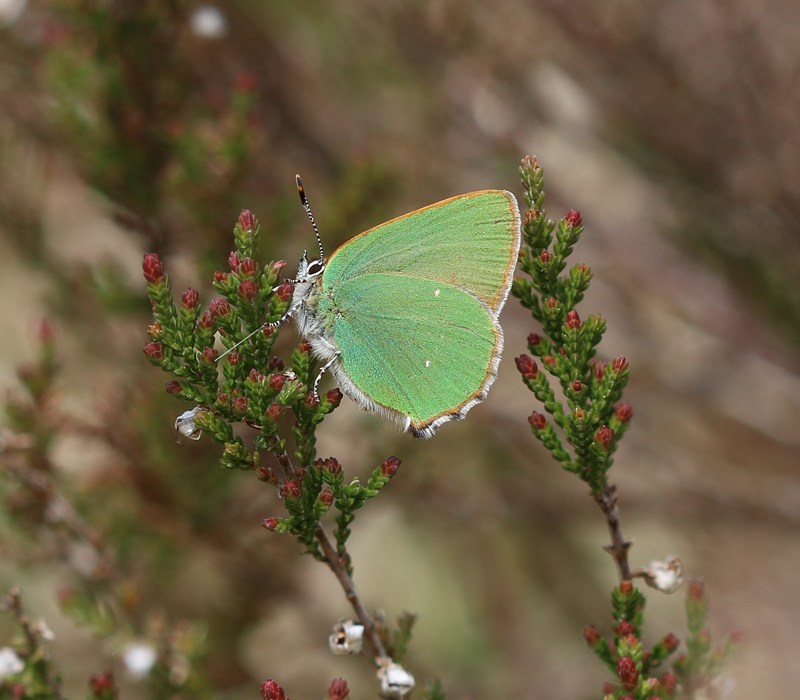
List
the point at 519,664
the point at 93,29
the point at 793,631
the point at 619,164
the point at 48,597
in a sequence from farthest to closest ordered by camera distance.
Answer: the point at 619,164 < the point at 793,631 < the point at 519,664 < the point at 48,597 < the point at 93,29

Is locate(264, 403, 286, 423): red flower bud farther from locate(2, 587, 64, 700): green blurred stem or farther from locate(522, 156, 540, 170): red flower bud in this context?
locate(522, 156, 540, 170): red flower bud

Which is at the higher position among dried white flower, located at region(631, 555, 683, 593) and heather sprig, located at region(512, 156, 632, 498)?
heather sprig, located at region(512, 156, 632, 498)

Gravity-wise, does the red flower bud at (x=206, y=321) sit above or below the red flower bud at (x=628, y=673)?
above

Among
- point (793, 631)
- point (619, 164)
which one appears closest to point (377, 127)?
point (619, 164)

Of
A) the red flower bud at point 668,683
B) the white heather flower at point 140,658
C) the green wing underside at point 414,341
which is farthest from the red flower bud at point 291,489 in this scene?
the white heather flower at point 140,658

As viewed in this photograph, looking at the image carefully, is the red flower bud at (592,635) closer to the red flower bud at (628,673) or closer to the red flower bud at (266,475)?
the red flower bud at (628,673)

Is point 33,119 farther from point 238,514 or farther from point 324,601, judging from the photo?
point 324,601

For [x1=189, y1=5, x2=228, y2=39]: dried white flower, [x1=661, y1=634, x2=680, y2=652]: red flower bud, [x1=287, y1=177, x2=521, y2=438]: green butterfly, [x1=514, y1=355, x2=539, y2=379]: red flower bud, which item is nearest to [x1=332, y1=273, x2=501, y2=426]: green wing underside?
[x1=287, y1=177, x2=521, y2=438]: green butterfly
